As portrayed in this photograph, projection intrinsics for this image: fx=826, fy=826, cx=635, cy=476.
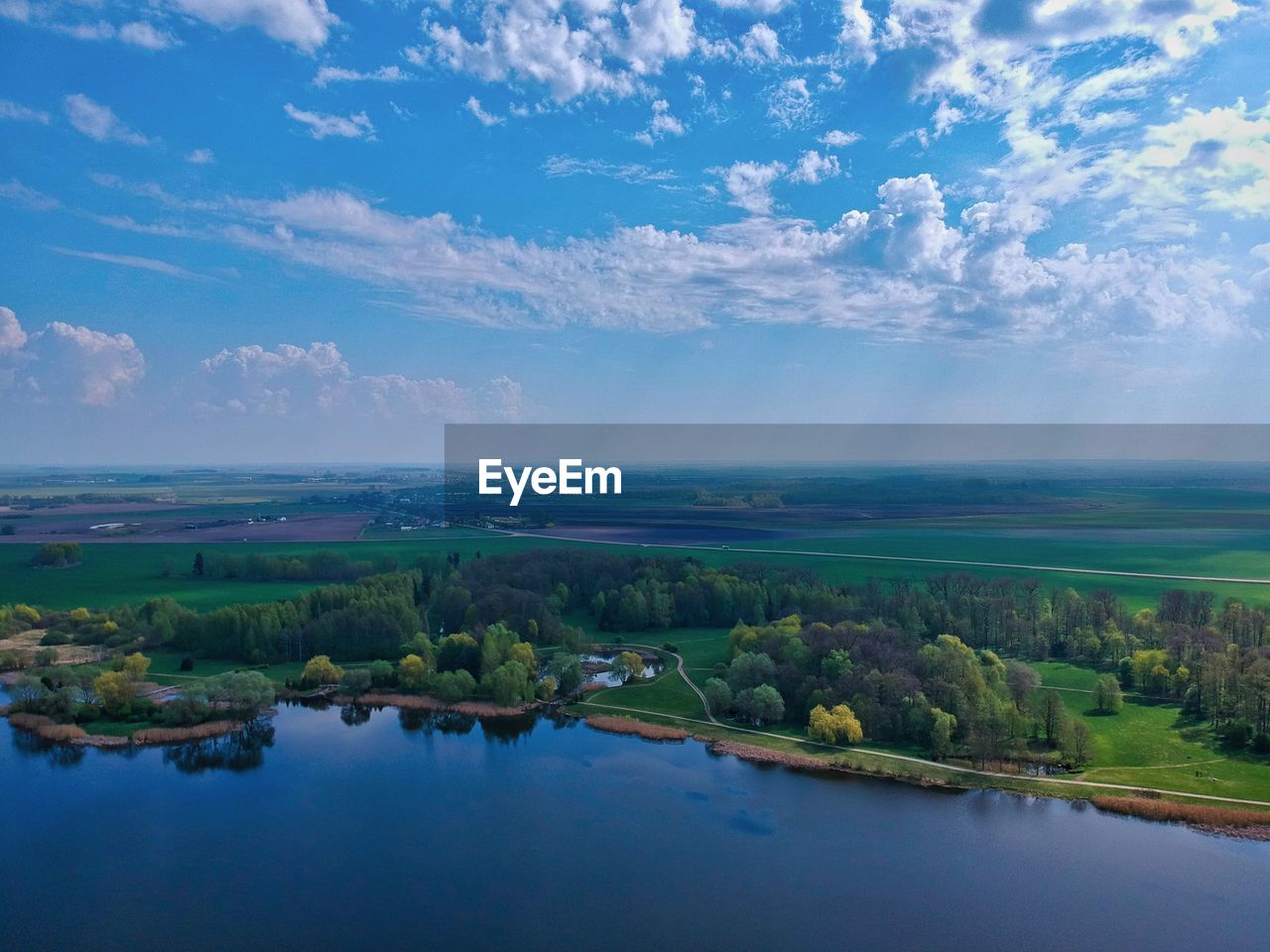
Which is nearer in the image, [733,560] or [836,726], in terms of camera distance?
[836,726]

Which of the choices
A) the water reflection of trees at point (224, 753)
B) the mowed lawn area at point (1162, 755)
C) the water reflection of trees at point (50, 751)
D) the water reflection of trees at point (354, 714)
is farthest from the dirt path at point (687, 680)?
the water reflection of trees at point (50, 751)

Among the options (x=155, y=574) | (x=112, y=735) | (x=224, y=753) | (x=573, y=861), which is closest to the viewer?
(x=573, y=861)

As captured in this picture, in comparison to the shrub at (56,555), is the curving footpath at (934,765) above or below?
below

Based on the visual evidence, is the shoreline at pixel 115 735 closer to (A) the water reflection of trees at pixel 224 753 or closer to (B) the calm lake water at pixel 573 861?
(A) the water reflection of trees at pixel 224 753

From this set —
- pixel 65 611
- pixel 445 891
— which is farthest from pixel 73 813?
pixel 65 611

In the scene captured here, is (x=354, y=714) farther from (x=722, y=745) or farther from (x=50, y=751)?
(x=722, y=745)

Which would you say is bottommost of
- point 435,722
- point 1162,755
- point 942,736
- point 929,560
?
point 435,722

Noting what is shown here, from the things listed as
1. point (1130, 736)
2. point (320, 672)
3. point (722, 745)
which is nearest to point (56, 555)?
point (320, 672)
